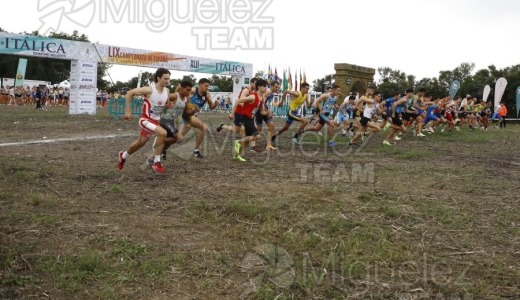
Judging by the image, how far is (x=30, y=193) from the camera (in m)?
5.56

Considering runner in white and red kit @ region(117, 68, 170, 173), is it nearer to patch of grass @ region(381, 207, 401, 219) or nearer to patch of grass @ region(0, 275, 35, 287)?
patch of grass @ region(381, 207, 401, 219)

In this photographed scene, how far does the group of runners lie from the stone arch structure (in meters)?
16.2

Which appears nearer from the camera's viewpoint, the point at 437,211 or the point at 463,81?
the point at 437,211

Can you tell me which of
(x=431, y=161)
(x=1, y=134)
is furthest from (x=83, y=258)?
(x=1, y=134)

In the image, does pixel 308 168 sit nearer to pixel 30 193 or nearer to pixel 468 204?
pixel 468 204

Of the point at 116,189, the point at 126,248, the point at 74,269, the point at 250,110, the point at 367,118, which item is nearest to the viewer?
the point at 74,269

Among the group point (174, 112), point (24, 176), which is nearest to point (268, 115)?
point (174, 112)

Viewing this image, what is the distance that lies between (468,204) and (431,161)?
4.31m

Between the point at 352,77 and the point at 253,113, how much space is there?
91.2 ft

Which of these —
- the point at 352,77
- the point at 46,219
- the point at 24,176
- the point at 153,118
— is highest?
the point at 352,77

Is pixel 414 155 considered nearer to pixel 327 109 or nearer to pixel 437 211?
pixel 327 109

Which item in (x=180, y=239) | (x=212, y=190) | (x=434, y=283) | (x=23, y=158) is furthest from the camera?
(x=23, y=158)

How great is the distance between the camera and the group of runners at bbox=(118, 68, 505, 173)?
24.8ft

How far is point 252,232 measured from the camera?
447cm
